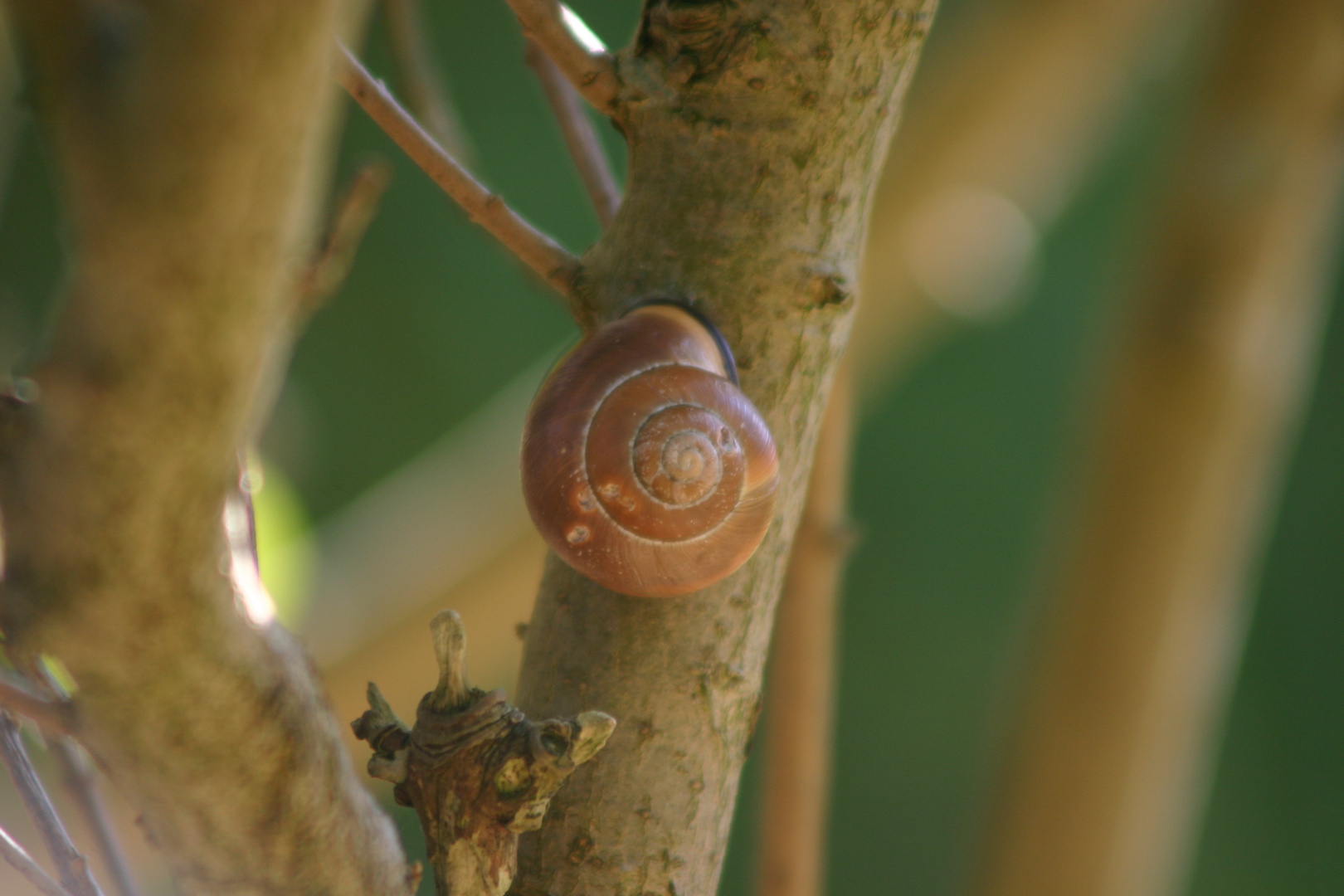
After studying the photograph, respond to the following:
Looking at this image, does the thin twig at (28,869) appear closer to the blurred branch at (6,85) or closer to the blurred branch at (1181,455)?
the blurred branch at (6,85)

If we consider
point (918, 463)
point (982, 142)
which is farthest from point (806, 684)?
point (918, 463)

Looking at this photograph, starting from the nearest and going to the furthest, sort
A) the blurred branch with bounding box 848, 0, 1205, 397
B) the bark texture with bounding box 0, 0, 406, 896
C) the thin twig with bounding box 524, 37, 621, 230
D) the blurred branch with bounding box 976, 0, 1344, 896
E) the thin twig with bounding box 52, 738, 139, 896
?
the bark texture with bounding box 0, 0, 406, 896 < the thin twig with bounding box 52, 738, 139, 896 < the thin twig with bounding box 524, 37, 621, 230 < the blurred branch with bounding box 976, 0, 1344, 896 < the blurred branch with bounding box 848, 0, 1205, 397

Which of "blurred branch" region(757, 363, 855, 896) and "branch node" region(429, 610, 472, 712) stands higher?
"blurred branch" region(757, 363, 855, 896)

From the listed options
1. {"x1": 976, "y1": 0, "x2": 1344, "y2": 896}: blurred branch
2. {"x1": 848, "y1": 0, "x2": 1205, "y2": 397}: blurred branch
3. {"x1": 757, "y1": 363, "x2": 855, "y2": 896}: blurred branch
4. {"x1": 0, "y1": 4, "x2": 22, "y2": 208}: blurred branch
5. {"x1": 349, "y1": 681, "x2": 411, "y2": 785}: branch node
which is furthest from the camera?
{"x1": 848, "y1": 0, "x2": 1205, "y2": 397}: blurred branch

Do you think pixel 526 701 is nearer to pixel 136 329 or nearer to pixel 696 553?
pixel 696 553

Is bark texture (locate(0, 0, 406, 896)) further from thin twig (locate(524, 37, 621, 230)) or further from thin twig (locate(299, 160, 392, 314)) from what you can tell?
thin twig (locate(524, 37, 621, 230))

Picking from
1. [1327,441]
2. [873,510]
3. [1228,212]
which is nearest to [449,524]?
[1228,212]

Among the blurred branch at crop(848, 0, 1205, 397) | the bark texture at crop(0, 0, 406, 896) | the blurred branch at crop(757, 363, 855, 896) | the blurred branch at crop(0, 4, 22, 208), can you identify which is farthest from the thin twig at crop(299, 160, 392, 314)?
the blurred branch at crop(848, 0, 1205, 397)
